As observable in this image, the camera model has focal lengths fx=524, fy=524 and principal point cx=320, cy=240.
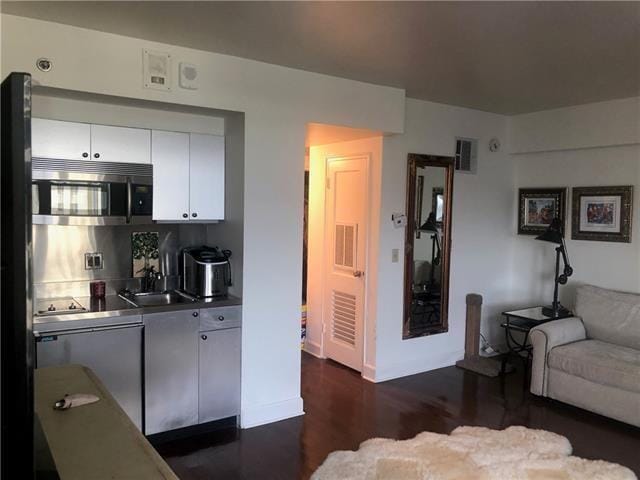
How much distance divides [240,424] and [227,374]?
39 cm

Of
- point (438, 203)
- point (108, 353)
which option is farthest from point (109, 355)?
point (438, 203)

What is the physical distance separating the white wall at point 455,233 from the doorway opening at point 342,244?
12cm

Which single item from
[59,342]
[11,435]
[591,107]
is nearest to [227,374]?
[59,342]

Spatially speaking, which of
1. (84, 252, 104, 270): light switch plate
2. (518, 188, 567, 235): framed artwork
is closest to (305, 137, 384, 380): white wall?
(518, 188, 567, 235): framed artwork

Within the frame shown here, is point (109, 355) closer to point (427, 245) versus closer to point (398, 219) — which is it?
point (398, 219)

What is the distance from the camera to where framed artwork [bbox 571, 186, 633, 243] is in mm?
4664

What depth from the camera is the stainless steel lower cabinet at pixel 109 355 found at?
2.96 meters

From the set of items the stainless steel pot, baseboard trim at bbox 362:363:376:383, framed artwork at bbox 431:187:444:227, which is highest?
framed artwork at bbox 431:187:444:227

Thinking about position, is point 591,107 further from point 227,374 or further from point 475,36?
point 227,374

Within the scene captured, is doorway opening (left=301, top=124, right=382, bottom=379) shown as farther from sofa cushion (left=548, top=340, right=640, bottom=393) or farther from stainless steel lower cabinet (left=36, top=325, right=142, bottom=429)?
stainless steel lower cabinet (left=36, top=325, right=142, bottom=429)

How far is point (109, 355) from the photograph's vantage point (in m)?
3.14

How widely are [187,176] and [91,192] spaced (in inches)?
25.1

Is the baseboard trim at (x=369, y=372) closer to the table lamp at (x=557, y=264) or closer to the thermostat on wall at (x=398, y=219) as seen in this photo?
the thermostat on wall at (x=398, y=219)

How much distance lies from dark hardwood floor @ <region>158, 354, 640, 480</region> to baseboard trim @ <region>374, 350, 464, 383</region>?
8 cm
